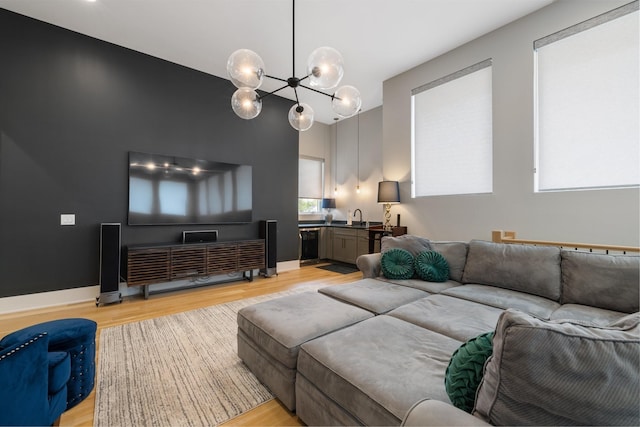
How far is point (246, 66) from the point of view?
2061mm

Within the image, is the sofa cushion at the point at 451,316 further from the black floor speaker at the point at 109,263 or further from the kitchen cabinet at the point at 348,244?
the black floor speaker at the point at 109,263

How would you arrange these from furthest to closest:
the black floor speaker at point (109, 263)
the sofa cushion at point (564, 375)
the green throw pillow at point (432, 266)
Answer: the black floor speaker at point (109, 263) → the green throw pillow at point (432, 266) → the sofa cushion at point (564, 375)

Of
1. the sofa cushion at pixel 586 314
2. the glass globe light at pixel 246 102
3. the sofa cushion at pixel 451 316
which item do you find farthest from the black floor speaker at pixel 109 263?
the sofa cushion at pixel 586 314

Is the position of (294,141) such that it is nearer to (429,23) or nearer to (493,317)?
(429,23)

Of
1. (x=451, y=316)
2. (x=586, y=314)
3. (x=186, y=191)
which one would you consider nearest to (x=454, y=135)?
(x=586, y=314)

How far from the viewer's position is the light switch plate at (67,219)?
3.38 meters

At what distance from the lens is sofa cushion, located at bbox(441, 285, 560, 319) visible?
194cm

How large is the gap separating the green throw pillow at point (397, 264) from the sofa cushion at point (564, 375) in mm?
2078

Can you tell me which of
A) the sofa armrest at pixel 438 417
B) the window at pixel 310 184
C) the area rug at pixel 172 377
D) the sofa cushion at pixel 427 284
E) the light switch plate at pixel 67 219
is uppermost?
the window at pixel 310 184

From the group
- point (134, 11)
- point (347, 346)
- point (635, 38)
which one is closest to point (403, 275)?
point (347, 346)

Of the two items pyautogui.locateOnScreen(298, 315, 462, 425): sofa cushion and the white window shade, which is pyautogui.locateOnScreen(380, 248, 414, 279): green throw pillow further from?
the white window shade

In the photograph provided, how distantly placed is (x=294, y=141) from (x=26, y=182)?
12.9 feet

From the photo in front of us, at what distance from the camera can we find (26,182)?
10.4 feet

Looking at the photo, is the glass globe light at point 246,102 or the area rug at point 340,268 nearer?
the glass globe light at point 246,102
